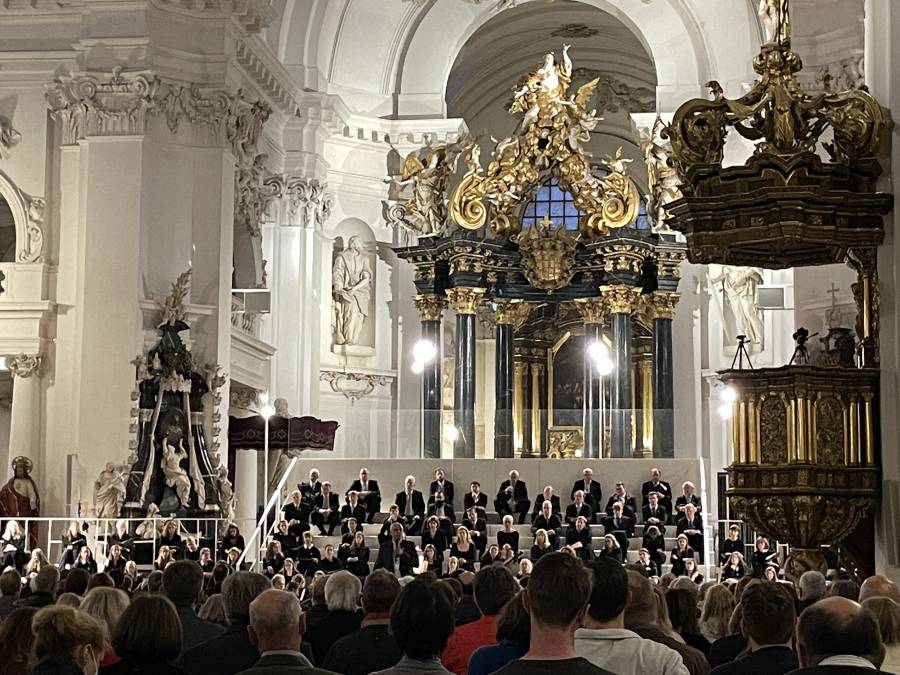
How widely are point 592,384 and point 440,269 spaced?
11.9 feet

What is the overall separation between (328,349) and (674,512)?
29.3 ft

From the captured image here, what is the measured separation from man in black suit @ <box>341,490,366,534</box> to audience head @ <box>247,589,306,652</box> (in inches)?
668

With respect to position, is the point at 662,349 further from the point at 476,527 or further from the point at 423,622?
the point at 423,622

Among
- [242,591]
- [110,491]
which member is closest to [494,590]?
[242,591]

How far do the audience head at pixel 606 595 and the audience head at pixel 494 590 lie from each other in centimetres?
165

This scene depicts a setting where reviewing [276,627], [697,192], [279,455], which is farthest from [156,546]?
[276,627]

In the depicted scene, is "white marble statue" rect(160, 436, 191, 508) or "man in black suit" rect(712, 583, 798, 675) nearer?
"man in black suit" rect(712, 583, 798, 675)

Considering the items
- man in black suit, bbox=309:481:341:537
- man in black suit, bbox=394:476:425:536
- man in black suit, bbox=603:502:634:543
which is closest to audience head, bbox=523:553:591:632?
man in black suit, bbox=603:502:634:543

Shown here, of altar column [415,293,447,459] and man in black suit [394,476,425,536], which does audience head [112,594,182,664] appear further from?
altar column [415,293,447,459]

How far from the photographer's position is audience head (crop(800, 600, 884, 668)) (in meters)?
4.41

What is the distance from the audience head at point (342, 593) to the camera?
7.32 m

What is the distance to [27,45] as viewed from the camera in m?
22.3

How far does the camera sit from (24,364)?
21.7m

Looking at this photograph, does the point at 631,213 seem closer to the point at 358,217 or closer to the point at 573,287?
the point at 573,287
